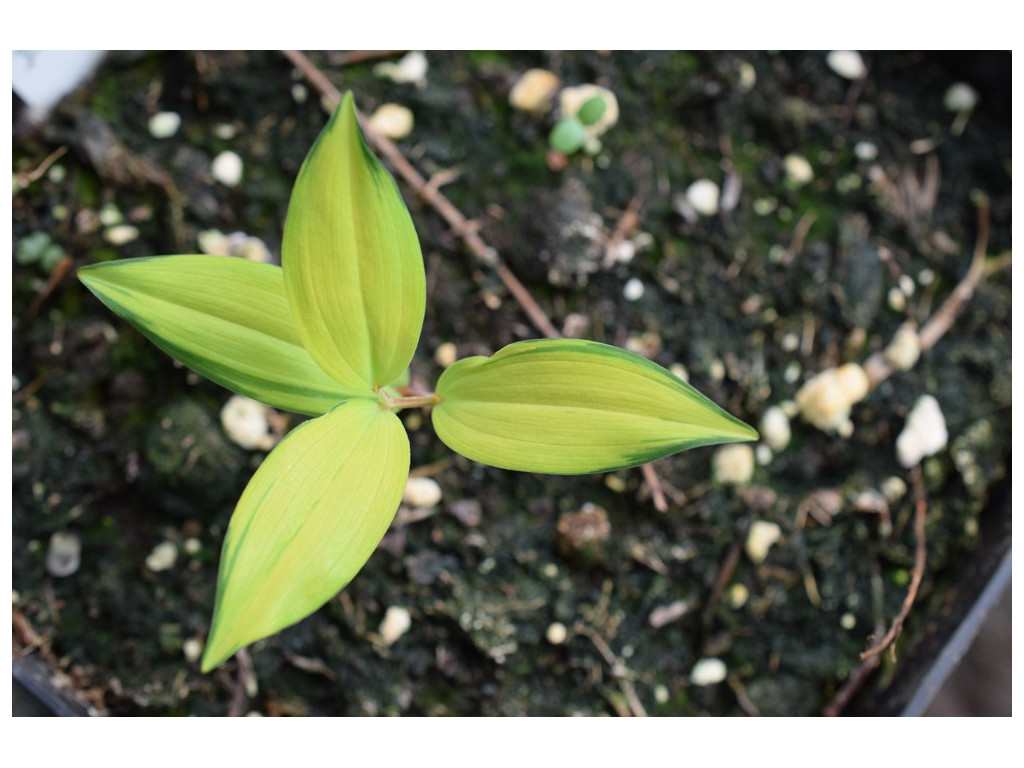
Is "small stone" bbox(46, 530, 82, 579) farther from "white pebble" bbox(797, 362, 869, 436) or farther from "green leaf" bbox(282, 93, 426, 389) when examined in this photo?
"white pebble" bbox(797, 362, 869, 436)

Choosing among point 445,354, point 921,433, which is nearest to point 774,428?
point 921,433

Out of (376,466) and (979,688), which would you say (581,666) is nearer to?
(376,466)

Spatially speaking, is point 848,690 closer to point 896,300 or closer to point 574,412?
point 896,300

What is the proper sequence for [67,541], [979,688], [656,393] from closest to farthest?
[656,393], [67,541], [979,688]

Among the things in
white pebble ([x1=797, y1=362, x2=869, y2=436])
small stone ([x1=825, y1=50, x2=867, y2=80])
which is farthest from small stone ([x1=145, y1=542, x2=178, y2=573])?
small stone ([x1=825, y1=50, x2=867, y2=80])

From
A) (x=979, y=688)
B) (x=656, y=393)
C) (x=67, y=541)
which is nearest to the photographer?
(x=656, y=393)

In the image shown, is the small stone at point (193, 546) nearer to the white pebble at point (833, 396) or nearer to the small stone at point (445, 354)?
the small stone at point (445, 354)

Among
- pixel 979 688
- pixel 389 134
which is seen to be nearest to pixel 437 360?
pixel 389 134
